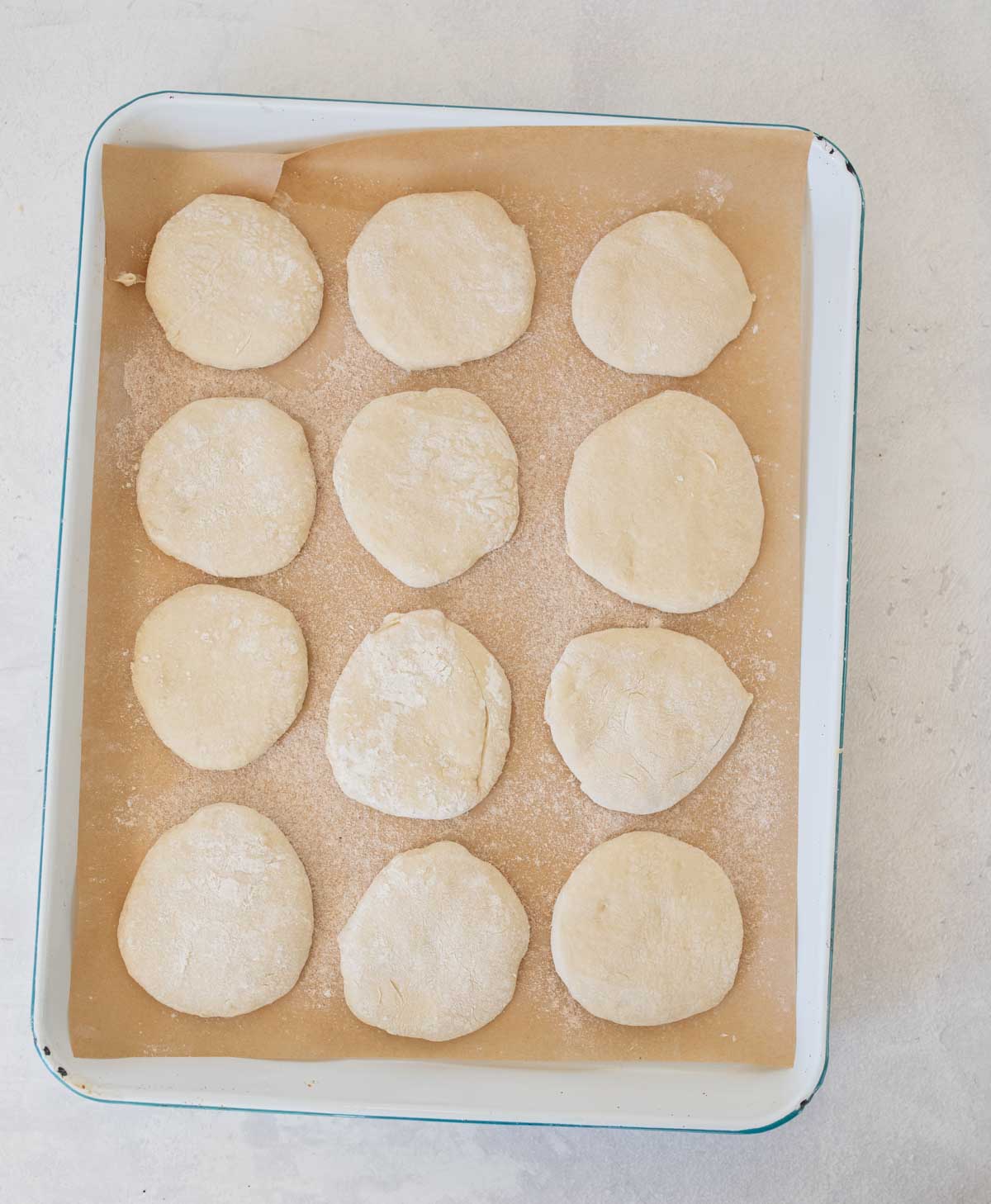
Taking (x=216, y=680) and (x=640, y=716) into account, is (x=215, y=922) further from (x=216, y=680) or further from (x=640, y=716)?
(x=640, y=716)

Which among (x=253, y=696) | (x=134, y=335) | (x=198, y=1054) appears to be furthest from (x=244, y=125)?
(x=198, y=1054)

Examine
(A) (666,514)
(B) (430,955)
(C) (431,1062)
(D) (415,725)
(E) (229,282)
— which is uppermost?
(E) (229,282)

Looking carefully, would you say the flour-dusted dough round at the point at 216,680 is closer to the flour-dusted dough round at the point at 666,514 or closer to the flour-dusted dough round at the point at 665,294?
the flour-dusted dough round at the point at 666,514

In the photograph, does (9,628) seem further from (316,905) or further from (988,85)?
(988,85)

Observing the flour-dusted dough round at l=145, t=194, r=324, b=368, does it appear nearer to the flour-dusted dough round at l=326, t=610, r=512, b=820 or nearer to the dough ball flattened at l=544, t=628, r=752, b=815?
the flour-dusted dough round at l=326, t=610, r=512, b=820

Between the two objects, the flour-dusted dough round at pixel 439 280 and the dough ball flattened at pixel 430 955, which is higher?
the flour-dusted dough round at pixel 439 280

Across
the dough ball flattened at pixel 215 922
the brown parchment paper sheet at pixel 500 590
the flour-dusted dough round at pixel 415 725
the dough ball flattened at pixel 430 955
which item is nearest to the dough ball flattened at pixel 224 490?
the brown parchment paper sheet at pixel 500 590

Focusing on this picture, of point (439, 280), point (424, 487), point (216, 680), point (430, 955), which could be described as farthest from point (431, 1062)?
point (439, 280)
